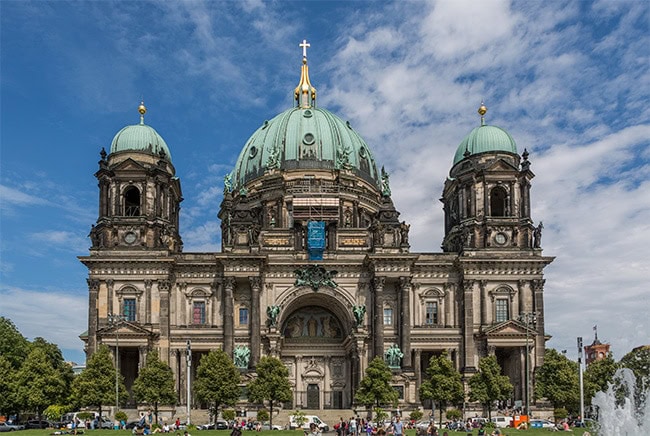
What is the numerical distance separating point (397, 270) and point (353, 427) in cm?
2711

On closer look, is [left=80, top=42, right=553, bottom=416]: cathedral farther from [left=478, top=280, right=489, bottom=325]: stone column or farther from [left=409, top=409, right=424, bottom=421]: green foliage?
[left=409, top=409, right=424, bottom=421]: green foliage

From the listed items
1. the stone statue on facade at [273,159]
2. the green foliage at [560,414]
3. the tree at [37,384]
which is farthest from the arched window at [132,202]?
the green foliage at [560,414]

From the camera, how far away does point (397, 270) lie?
3135 inches

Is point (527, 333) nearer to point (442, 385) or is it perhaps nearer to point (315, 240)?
point (442, 385)

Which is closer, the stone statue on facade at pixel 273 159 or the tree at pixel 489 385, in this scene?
the tree at pixel 489 385

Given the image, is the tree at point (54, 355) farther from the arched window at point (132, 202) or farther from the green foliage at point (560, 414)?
the green foliage at point (560, 414)

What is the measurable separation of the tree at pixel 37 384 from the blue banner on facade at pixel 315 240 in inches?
1057

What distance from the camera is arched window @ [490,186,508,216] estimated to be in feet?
274

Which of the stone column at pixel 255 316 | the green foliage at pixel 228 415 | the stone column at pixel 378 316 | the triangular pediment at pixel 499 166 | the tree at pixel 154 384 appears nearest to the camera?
the tree at pixel 154 384

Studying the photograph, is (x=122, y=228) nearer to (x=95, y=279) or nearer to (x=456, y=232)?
(x=95, y=279)

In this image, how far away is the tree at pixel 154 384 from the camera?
228ft

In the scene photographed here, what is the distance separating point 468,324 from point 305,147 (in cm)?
2988

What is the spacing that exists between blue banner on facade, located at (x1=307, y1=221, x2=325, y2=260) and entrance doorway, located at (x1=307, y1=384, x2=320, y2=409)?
14.6m

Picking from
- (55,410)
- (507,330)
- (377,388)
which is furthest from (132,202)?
(507,330)
